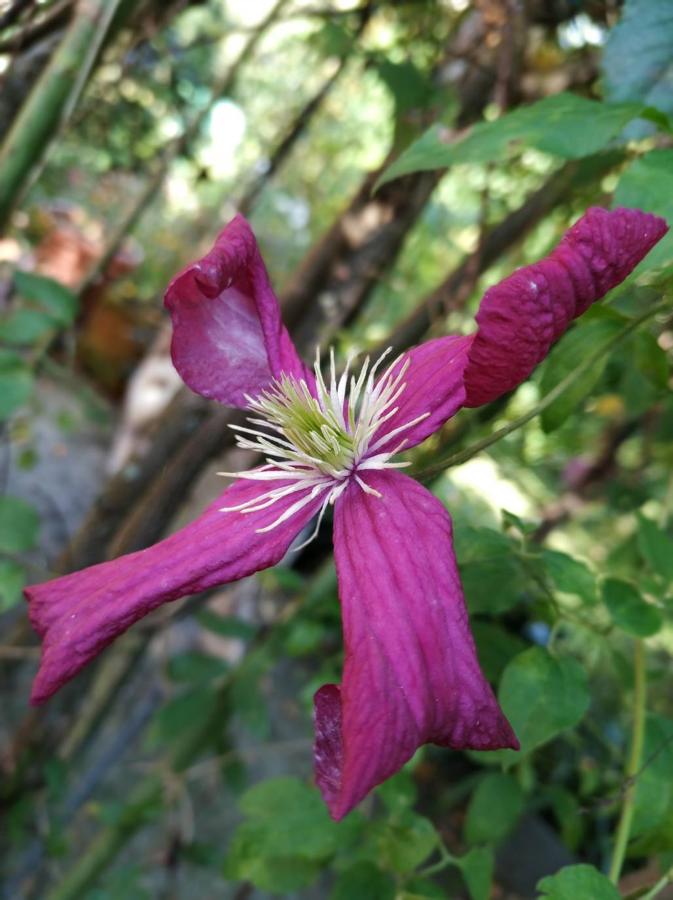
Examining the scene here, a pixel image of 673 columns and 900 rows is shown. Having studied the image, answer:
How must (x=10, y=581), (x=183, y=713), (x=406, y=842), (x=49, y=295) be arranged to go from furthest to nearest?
1. (x=183, y=713)
2. (x=49, y=295)
3. (x=10, y=581)
4. (x=406, y=842)

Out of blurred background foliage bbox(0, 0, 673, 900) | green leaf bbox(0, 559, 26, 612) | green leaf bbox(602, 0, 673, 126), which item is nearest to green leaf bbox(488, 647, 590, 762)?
blurred background foliage bbox(0, 0, 673, 900)

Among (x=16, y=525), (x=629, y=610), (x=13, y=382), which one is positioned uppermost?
(x=13, y=382)

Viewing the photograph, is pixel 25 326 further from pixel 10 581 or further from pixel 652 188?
pixel 652 188

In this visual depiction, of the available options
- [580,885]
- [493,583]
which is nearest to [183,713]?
[493,583]

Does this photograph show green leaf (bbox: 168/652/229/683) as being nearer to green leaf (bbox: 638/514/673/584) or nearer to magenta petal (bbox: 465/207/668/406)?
green leaf (bbox: 638/514/673/584)

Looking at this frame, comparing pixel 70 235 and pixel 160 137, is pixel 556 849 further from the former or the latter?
pixel 70 235

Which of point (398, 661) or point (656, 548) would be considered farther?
point (656, 548)

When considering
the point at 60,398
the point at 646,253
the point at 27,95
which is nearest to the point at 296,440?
the point at 646,253
